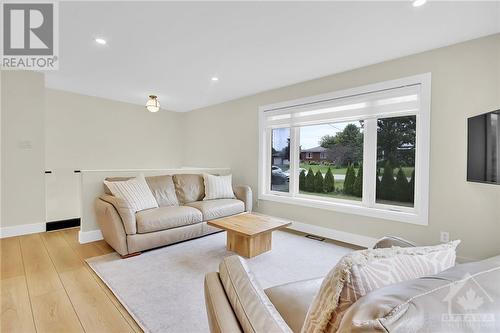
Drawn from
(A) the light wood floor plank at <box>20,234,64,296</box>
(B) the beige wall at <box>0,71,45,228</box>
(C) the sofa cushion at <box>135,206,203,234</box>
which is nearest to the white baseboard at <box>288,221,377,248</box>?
(C) the sofa cushion at <box>135,206,203,234</box>

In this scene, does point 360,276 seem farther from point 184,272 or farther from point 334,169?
point 334,169

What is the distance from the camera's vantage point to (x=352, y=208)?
3.25 meters

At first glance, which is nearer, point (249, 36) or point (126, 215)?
point (249, 36)

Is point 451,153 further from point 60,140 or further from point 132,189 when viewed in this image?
point 60,140

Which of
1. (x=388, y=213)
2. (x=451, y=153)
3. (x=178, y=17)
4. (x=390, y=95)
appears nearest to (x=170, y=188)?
(x=178, y=17)

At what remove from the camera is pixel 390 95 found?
114 inches

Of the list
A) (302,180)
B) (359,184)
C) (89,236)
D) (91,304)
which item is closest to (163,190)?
(89,236)

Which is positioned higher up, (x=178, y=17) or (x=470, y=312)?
(x=178, y=17)

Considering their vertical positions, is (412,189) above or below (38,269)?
above

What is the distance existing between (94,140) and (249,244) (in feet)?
13.0

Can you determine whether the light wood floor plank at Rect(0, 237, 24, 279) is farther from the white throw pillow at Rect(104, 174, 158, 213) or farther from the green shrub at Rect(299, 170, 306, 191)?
the green shrub at Rect(299, 170, 306, 191)

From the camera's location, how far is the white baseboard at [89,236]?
3.20m

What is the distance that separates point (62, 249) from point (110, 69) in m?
2.45

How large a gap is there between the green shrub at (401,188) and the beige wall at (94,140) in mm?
4968
